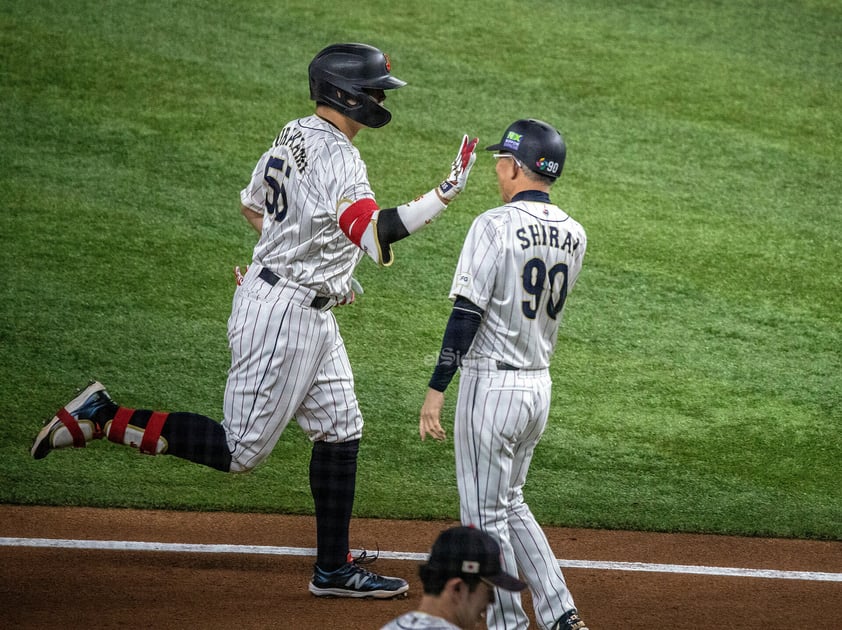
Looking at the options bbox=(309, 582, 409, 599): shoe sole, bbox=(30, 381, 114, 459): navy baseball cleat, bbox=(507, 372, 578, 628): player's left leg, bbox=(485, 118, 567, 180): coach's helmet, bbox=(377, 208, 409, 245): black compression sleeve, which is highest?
bbox=(485, 118, 567, 180): coach's helmet

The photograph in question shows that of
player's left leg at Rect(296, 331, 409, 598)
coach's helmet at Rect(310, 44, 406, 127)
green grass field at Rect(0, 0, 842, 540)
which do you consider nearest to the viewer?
coach's helmet at Rect(310, 44, 406, 127)

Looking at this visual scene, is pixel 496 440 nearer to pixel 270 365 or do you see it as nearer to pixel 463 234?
pixel 270 365

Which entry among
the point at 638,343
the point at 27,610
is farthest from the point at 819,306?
the point at 27,610

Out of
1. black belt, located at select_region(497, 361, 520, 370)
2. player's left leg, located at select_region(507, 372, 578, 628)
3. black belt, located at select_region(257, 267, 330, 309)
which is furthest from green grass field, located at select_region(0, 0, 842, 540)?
black belt, located at select_region(497, 361, 520, 370)

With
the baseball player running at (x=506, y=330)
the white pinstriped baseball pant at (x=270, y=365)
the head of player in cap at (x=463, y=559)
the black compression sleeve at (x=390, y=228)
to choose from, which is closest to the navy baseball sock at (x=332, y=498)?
the white pinstriped baseball pant at (x=270, y=365)

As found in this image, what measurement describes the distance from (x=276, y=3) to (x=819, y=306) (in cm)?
628

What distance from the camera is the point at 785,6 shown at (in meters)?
12.6

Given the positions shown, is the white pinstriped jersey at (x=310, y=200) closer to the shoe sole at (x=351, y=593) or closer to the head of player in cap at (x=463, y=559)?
the shoe sole at (x=351, y=593)

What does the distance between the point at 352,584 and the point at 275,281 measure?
47.6 inches

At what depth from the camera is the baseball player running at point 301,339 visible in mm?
A: 4254

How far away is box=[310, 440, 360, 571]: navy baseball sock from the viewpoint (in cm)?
445

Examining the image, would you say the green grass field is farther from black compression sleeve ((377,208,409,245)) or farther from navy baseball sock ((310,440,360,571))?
black compression sleeve ((377,208,409,245))

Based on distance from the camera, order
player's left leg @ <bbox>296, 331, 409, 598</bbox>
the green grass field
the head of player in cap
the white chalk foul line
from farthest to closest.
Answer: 1. the green grass field
2. the white chalk foul line
3. player's left leg @ <bbox>296, 331, 409, 598</bbox>
4. the head of player in cap

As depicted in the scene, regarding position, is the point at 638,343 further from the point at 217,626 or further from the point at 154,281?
the point at 217,626
